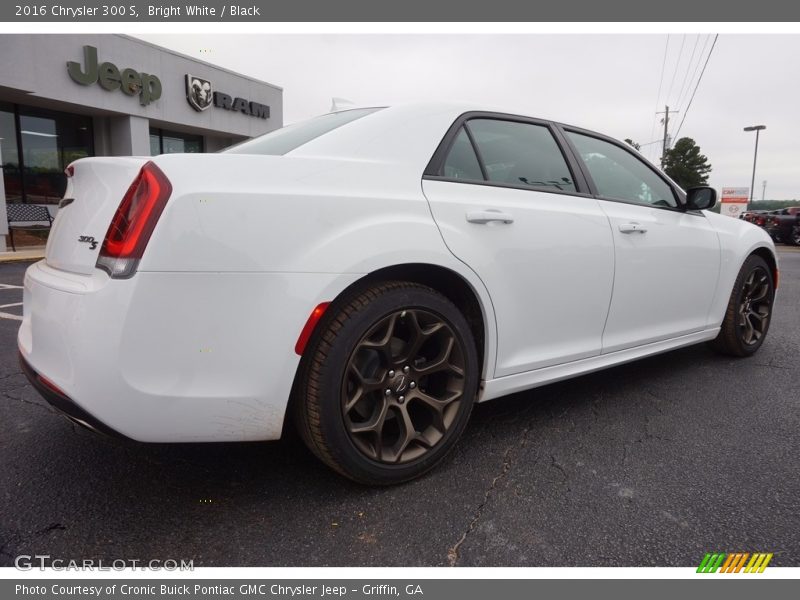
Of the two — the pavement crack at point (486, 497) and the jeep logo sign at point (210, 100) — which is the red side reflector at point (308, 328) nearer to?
the pavement crack at point (486, 497)

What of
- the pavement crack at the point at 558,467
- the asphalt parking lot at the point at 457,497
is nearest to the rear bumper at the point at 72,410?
the asphalt parking lot at the point at 457,497

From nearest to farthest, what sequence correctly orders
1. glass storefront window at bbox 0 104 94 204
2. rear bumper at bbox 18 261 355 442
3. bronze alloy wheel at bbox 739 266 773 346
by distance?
rear bumper at bbox 18 261 355 442
bronze alloy wheel at bbox 739 266 773 346
glass storefront window at bbox 0 104 94 204

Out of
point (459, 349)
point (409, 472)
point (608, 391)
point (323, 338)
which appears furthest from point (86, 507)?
A: point (608, 391)

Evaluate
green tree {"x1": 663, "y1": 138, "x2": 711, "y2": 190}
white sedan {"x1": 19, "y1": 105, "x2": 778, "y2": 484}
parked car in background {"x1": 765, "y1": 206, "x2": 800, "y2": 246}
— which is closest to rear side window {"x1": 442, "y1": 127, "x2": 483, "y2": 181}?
white sedan {"x1": 19, "y1": 105, "x2": 778, "y2": 484}

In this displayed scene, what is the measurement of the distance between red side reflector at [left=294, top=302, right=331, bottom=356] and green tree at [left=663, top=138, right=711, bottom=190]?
202 feet

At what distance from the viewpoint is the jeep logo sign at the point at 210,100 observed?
1532 cm

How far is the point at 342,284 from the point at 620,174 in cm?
204

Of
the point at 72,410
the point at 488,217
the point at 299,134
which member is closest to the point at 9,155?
the point at 299,134

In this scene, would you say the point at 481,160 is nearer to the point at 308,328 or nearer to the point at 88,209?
the point at 308,328

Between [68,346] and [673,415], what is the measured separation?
2.79 metres

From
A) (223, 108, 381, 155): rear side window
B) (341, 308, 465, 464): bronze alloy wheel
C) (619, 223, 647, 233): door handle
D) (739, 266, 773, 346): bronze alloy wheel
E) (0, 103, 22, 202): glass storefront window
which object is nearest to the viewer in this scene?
(341, 308, 465, 464): bronze alloy wheel

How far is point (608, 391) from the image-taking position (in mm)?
3229

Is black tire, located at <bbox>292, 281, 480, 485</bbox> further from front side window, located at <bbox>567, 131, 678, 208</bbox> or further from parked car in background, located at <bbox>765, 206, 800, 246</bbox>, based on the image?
parked car in background, located at <bbox>765, 206, 800, 246</bbox>

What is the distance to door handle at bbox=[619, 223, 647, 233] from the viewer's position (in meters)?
2.77
